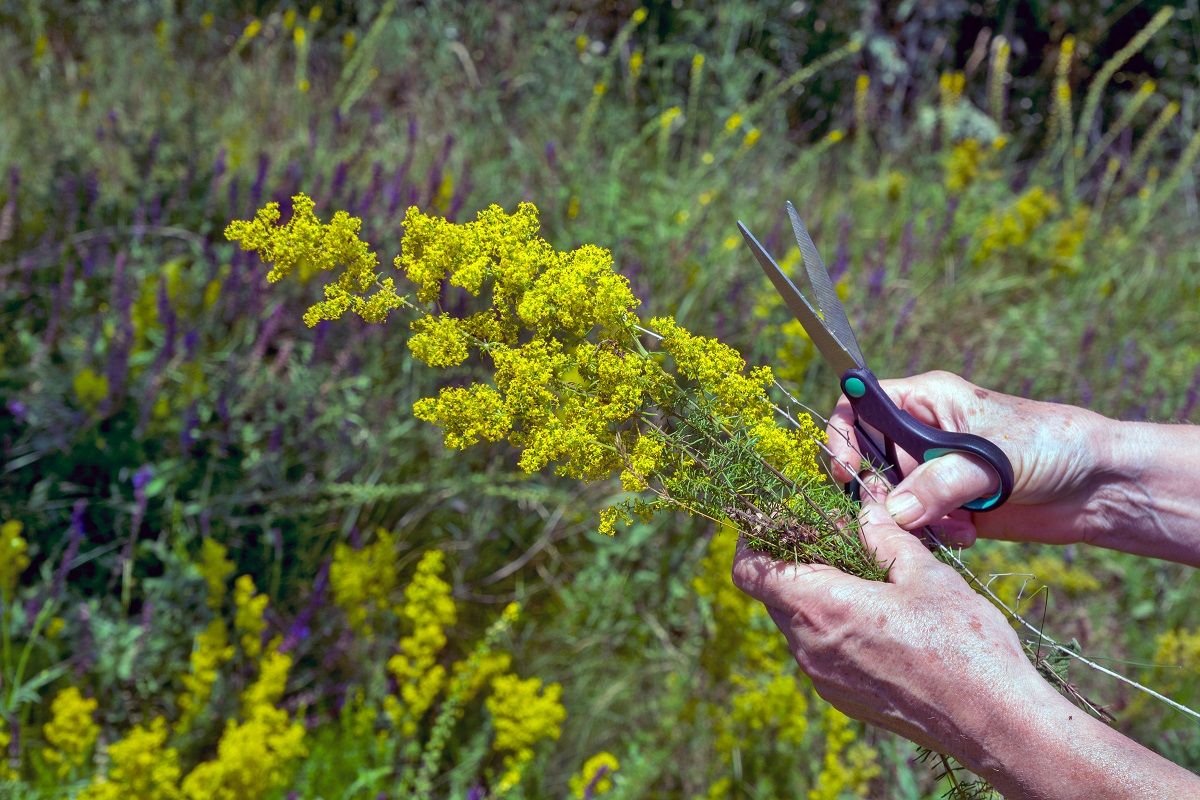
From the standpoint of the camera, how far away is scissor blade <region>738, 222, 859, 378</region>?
123 cm

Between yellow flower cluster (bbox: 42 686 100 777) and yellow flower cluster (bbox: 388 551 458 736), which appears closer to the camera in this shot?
yellow flower cluster (bbox: 42 686 100 777)

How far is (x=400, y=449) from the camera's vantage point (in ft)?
9.18

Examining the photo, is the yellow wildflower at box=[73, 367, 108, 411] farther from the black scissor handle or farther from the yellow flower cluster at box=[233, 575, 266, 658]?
the black scissor handle

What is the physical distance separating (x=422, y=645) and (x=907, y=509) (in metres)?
1.43

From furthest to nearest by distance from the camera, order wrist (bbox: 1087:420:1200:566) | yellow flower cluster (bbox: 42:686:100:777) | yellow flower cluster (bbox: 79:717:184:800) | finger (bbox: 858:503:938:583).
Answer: yellow flower cluster (bbox: 42:686:100:777), yellow flower cluster (bbox: 79:717:184:800), wrist (bbox: 1087:420:1200:566), finger (bbox: 858:503:938:583)

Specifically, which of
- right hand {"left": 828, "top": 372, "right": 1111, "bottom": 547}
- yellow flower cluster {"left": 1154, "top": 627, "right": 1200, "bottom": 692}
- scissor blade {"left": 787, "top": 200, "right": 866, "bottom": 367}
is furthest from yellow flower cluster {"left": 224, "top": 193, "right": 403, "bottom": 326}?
yellow flower cluster {"left": 1154, "top": 627, "right": 1200, "bottom": 692}

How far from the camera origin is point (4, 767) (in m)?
2.00

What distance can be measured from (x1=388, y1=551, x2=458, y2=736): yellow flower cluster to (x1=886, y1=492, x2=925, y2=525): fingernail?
1.31 m

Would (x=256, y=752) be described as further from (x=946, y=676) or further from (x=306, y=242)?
(x=946, y=676)

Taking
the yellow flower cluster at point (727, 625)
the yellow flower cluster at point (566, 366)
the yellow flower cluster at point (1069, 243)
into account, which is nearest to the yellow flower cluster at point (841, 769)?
the yellow flower cluster at point (727, 625)

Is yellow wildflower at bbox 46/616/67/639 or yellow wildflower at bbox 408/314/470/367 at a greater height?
yellow wildflower at bbox 408/314/470/367

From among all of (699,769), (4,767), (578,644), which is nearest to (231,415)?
(4,767)

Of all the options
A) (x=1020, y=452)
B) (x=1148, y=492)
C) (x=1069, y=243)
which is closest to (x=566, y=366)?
(x=1020, y=452)

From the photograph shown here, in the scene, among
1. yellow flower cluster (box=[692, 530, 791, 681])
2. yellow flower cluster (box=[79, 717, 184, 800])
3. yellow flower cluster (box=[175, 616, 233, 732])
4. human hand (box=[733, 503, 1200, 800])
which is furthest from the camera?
yellow flower cluster (box=[692, 530, 791, 681])
